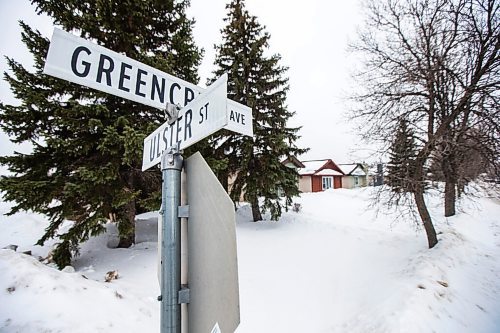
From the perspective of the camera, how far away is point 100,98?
22.3 ft

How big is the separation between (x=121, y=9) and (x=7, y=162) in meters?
5.03

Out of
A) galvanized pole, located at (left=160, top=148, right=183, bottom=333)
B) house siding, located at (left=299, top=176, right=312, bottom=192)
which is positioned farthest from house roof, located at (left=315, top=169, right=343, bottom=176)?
galvanized pole, located at (left=160, top=148, right=183, bottom=333)

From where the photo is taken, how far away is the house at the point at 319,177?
100 ft

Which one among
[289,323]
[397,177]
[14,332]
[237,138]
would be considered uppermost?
[237,138]

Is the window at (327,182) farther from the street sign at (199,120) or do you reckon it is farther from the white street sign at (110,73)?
the street sign at (199,120)

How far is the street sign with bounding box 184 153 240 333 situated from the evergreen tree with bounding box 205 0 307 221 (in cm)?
893

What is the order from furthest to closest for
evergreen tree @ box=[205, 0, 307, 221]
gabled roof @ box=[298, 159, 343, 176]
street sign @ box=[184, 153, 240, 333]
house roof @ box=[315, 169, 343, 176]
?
gabled roof @ box=[298, 159, 343, 176], house roof @ box=[315, 169, 343, 176], evergreen tree @ box=[205, 0, 307, 221], street sign @ box=[184, 153, 240, 333]

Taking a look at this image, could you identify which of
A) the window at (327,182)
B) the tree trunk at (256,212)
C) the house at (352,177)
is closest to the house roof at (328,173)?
the window at (327,182)

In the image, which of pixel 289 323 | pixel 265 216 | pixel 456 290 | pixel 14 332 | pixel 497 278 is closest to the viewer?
pixel 14 332

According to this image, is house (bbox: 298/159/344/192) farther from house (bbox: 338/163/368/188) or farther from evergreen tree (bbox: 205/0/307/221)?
evergreen tree (bbox: 205/0/307/221)

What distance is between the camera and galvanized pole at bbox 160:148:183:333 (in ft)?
3.39

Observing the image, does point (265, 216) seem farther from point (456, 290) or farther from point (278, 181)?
point (456, 290)

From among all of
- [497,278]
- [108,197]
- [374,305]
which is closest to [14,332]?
[108,197]

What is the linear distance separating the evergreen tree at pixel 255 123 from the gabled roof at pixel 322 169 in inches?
810
